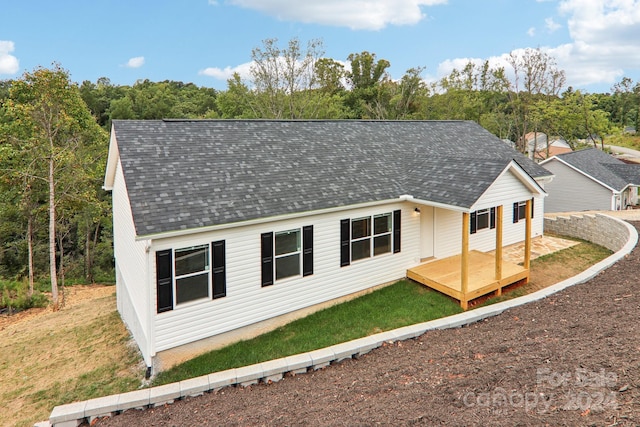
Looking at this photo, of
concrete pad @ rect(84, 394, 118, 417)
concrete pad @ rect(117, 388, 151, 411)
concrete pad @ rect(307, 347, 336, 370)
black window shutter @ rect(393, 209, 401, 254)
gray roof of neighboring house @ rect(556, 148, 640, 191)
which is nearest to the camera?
concrete pad @ rect(84, 394, 118, 417)

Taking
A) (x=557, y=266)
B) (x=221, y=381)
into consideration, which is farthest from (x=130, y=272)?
(x=557, y=266)

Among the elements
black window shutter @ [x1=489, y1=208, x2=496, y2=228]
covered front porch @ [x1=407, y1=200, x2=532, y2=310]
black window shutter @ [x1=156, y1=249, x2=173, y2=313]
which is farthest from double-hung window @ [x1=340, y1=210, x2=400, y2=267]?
black window shutter @ [x1=489, y1=208, x2=496, y2=228]

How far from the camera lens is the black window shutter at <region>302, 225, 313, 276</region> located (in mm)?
9492

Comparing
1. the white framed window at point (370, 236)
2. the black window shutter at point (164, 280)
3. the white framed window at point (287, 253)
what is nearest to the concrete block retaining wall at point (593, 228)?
the white framed window at point (370, 236)

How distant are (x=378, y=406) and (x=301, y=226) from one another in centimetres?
519

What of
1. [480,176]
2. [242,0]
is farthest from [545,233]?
[242,0]

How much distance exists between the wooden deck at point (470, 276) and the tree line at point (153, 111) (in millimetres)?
13837

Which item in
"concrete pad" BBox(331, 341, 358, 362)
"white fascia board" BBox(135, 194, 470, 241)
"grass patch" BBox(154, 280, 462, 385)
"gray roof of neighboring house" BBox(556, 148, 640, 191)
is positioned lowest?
"grass patch" BBox(154, 280, 462, 385)

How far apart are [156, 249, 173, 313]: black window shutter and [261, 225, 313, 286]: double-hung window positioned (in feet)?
6.76

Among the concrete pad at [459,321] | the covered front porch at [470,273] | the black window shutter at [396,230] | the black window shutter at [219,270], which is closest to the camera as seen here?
the concrete pad at [459,321]

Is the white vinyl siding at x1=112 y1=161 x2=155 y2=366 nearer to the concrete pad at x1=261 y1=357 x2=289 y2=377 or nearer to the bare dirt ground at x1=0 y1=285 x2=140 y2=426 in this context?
the bare dirt ground at x1=0 y1=285 x2=140 y2=426

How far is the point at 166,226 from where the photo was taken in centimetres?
755

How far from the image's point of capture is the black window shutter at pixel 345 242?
1013 cm

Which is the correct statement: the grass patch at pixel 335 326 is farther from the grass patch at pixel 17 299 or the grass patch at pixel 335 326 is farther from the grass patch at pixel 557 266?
the grass patch at pixel 17 299
